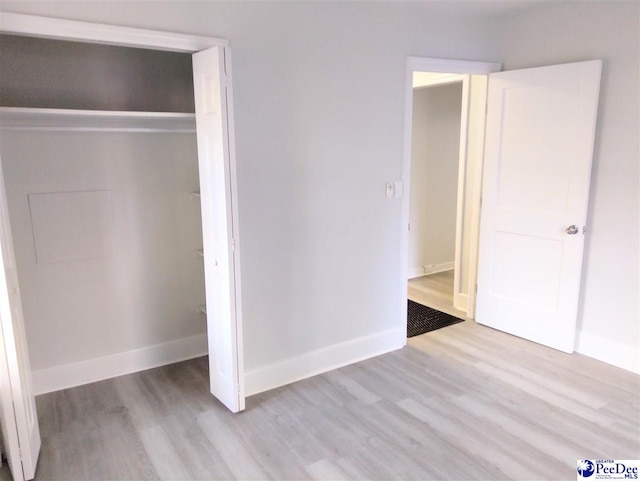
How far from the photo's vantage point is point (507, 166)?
371cm

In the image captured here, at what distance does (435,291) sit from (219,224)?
123 inches

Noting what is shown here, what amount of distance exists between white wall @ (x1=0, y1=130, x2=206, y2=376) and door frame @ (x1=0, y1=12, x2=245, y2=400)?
82 cm

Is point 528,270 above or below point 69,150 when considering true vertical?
below

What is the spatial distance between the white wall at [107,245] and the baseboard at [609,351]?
9.37ft

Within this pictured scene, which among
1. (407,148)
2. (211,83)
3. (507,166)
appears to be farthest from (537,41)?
(211,83)

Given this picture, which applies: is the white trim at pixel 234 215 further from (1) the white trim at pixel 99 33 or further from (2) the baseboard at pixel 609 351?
(2) the baseboard at pixel 609 351

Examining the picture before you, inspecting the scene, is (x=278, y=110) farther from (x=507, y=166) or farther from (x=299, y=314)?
(x=507, y=166)

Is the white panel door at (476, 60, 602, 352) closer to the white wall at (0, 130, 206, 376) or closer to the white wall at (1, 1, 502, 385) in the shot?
the white wall at (1, 1, 502, 385)

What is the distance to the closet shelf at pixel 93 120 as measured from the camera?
2.56 m

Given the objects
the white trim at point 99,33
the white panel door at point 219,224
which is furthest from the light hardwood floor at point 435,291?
the white trim at point 99,33

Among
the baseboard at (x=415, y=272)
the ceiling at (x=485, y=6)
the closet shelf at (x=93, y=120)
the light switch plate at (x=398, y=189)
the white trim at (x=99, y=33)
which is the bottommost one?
the baseboard at (x=415, y=272)

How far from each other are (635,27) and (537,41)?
26.7 inches

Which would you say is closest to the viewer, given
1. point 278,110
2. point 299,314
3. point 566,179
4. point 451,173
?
point 278,110

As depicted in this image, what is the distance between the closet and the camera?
260 centimetres
